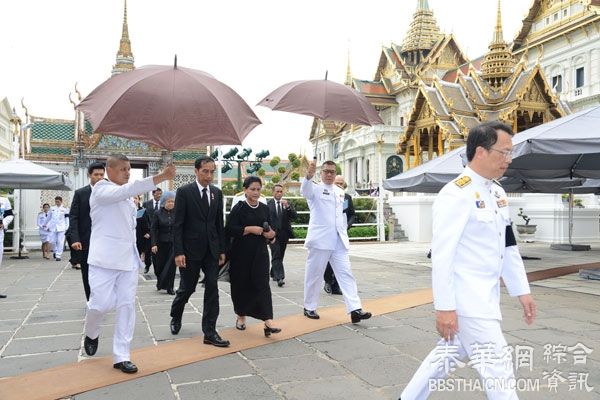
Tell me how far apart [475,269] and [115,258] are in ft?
9.13

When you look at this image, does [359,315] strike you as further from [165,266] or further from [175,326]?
[165,266]

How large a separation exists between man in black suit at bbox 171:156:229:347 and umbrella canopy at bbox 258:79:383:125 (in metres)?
1.20

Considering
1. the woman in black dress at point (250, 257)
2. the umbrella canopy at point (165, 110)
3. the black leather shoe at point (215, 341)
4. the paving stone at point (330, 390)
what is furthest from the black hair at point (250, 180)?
the paving stone at point (330, 390)

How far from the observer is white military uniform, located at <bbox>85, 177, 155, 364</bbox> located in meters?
4.04

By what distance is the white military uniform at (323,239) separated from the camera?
576 cm

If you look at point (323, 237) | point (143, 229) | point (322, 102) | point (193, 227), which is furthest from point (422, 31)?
point (193, 227)

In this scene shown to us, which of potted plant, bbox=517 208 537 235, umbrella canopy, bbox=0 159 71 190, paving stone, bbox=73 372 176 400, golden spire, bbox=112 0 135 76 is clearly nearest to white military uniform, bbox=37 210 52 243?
umbrella canopy, bbox=0 159 71 190

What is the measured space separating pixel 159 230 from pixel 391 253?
335 inches

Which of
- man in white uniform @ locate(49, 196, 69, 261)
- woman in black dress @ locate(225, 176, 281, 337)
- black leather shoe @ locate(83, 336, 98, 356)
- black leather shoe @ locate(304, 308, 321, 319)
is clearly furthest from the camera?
man in white uniform @ locate(49, 196, 69, 261)

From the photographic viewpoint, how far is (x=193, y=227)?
4863 millimetres

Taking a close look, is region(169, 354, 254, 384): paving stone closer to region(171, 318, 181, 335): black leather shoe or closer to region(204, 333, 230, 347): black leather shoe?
region(204, 333, 230, 347): black leather shoe

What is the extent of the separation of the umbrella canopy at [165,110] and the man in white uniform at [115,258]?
0.92 feet

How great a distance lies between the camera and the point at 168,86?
4176 mm

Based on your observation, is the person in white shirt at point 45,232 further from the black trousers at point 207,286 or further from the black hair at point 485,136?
the black hair at point 485,136
